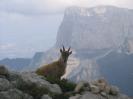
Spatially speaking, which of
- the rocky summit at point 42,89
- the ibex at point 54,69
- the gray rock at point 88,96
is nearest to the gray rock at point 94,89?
the rocky summit at point 42,89

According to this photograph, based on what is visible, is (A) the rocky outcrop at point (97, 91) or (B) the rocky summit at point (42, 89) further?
(A) the rocky outcrop at point (97, 91)

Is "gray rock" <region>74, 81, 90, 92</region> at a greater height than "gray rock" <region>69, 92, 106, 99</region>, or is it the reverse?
"gray rock" <region>74, 81, 90, 92</region>

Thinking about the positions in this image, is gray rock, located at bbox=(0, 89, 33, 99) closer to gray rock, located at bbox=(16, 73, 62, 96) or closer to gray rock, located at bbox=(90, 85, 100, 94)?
gray rock, located at bbox=(16, 73, 62, 96)

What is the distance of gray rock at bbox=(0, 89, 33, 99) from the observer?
23.6 metres

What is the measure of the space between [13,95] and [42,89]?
7.93 ft

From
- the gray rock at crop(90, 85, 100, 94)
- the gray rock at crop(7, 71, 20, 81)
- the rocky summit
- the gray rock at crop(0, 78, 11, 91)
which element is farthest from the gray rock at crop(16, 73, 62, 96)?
the gray rock at crop(90, 85, 100, 94)

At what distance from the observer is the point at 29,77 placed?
26953 millimetres

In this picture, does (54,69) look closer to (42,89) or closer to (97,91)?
(42,89)

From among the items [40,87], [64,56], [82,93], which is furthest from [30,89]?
[64,56]

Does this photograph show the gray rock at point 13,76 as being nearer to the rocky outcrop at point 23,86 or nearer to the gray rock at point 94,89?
the rocky outcrop at point 23,86

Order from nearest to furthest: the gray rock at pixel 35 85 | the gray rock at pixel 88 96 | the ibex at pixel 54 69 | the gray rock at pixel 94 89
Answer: the gray rock at pixel 88 96, the gray rock at pixel 35 85, the gray rock at pixel 94 89, the ibex at pixel 54 69

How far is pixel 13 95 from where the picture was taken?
78.3 feet

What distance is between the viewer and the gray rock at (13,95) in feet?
77.4

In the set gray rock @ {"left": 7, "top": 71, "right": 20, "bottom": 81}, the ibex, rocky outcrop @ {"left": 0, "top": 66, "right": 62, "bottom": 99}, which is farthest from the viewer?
the ibex
